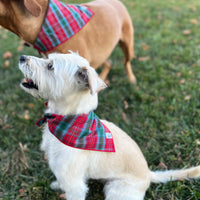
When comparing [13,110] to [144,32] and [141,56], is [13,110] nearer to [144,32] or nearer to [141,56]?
[141,56]

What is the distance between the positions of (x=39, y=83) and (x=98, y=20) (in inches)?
78.4

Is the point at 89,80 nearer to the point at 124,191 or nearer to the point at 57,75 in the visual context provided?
the point at 57,75

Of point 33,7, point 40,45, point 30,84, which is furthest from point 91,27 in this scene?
point 30,84

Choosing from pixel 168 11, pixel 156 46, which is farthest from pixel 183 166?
pixel 168 11

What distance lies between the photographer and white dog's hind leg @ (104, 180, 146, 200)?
2.48 metres

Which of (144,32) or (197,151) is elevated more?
(144,32)

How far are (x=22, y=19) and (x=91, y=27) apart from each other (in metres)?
1.11

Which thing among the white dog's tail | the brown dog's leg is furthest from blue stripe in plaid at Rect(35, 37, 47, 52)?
the white dog's tail

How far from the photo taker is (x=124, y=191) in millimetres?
2492

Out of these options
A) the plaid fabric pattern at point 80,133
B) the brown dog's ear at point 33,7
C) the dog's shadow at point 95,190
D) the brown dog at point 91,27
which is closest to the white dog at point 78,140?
the plaid fabric pattern at point 80,133

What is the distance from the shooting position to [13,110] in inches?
159

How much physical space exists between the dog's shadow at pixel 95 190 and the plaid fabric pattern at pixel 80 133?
82 cm

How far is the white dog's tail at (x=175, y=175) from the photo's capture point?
2527mm

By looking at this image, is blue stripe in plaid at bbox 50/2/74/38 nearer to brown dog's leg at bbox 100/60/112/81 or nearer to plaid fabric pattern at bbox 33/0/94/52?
plaid fabric pattern at bbox 33/0/94/52
